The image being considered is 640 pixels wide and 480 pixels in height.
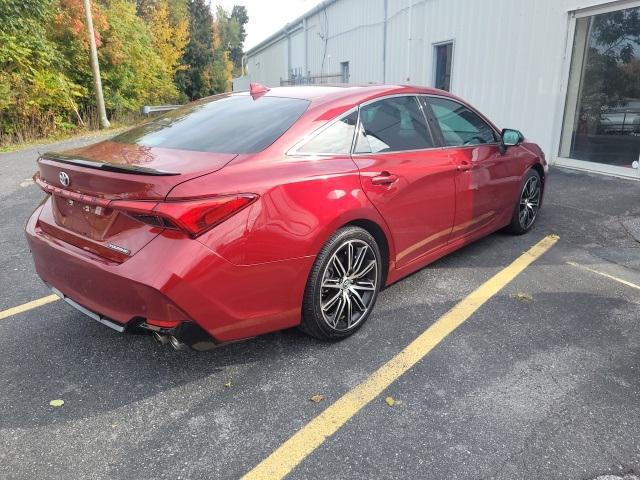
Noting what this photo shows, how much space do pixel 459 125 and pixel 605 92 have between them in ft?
16.8

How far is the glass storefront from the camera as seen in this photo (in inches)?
288

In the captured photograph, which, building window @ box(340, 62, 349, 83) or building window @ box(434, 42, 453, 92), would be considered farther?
building window @ box(340, 62, 349, 83)

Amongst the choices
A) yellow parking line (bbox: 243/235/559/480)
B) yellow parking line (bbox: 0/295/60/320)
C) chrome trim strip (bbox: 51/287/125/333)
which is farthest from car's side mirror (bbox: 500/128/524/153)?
yellow parking line (bbox: 0/295/60/320)

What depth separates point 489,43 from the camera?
30.9ft

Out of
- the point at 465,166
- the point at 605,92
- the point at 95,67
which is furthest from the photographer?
the point at 95,67

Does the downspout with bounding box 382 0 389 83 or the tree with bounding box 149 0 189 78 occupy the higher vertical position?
the tree with bounding box 149 0 189 78

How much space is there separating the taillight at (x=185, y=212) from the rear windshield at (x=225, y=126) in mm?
474

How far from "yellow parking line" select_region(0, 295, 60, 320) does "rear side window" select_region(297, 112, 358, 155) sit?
232 cm

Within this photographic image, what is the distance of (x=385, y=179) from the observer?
3.17 m

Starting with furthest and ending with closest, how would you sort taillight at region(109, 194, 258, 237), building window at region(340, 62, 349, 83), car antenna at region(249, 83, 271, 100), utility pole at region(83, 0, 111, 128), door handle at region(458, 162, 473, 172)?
utility pole at region(83, 0, 111, 128), building window at region(340, 62, 349, 83), door handle at region(458, 162, 473, 172), car antenna at region(249, 83, 271, 100), taillight at region(109, 194, 258, 237)

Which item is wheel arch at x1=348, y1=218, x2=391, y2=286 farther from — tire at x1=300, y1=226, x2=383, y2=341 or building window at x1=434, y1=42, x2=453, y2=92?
building window at x1=434, y1=42, x2=453, y2=92

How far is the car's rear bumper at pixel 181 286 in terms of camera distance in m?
2.25

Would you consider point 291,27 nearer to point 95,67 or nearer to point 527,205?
point 95,67

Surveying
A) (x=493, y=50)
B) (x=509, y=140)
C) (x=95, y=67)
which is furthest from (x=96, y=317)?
(x=95, y=67)
